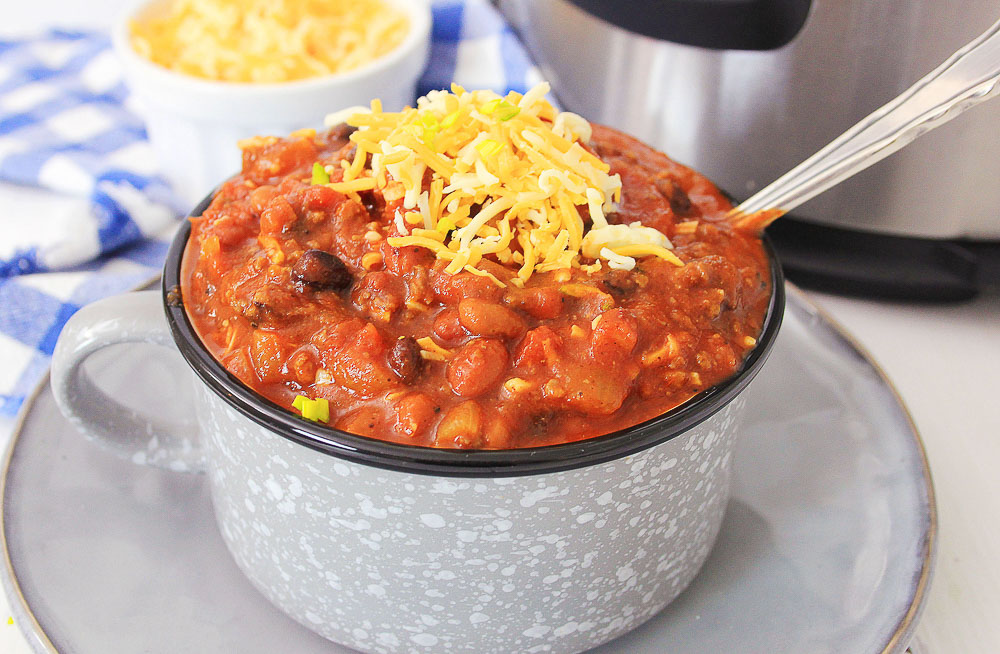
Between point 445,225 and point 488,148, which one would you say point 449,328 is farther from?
point 488,148

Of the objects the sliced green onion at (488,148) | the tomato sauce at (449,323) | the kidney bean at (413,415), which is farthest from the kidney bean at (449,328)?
the sliced green onion at (488,148)

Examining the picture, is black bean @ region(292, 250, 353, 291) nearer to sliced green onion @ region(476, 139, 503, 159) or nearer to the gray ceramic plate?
sliced green onion @ region(476, 139, 503, 159)

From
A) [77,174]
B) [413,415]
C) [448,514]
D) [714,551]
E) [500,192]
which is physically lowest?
[77,174]

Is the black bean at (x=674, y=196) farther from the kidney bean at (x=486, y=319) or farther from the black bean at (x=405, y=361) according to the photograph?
the black bean at (x=405, y=361)

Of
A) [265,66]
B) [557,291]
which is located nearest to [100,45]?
[265,66]

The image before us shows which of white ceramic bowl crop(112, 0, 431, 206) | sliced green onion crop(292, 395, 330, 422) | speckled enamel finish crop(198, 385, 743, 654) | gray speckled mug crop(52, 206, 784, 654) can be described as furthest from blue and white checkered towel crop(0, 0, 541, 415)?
sliced green onion crop(292, 395, 330, 422)

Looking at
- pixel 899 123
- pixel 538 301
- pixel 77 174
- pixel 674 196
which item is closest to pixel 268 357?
pixel 538 301
